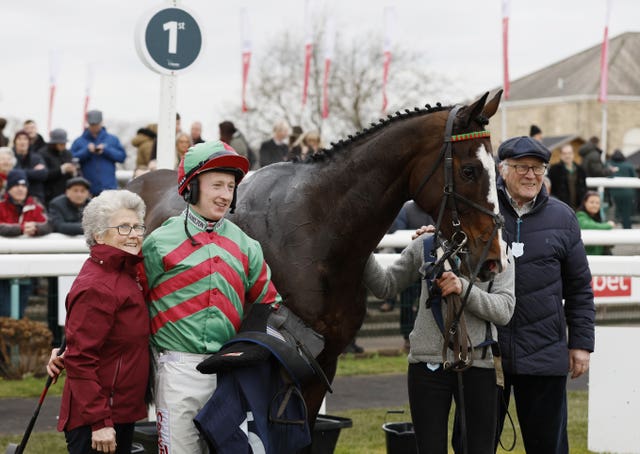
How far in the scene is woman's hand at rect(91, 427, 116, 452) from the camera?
3350mm

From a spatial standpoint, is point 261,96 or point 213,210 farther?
point 261,96

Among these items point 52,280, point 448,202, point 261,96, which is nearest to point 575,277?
point 448,202

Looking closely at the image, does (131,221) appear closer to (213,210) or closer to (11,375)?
(213,210)

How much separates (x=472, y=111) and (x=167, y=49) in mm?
2618

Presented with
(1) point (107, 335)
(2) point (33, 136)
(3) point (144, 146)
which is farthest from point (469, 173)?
(2) point (33, 136)

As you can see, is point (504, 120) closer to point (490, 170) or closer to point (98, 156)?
point (98, 156)

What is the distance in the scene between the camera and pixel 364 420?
6539 mm

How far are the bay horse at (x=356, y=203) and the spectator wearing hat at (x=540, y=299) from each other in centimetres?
47

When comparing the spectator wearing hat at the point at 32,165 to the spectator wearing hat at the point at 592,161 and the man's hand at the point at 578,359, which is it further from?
the spectator wearing hat at the point at 592,161

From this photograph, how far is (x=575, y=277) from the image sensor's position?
443 centimetres

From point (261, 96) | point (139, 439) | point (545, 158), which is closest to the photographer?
point (545, 158)

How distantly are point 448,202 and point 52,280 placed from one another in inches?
153

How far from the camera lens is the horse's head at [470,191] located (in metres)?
3.84

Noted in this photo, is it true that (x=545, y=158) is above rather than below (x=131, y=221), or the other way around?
above
